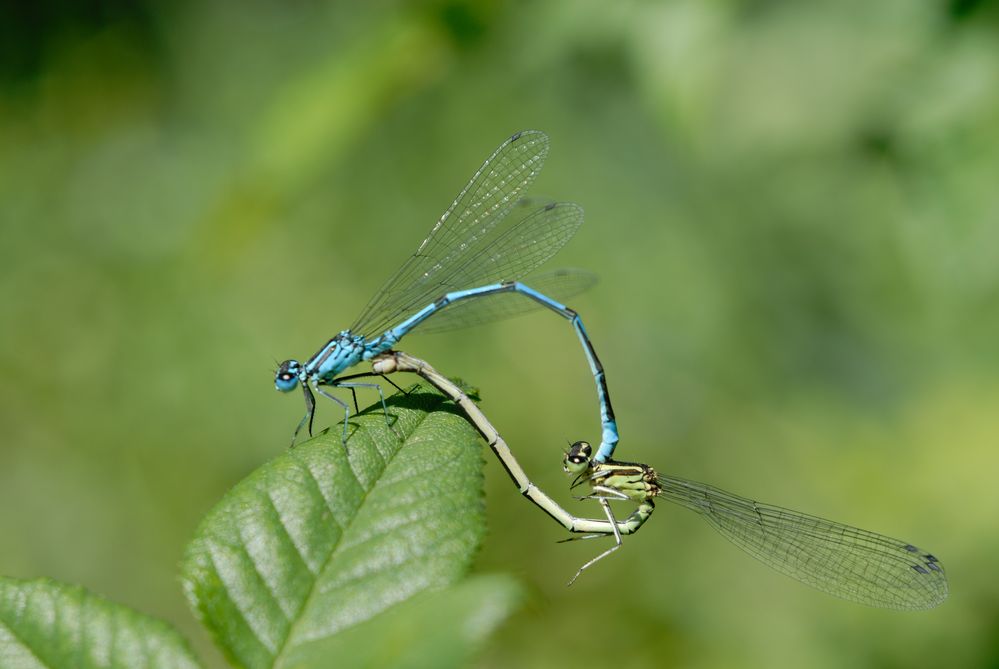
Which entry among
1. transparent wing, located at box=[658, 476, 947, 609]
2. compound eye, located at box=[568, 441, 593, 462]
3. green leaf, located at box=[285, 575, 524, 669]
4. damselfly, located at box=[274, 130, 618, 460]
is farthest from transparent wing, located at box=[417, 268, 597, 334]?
green leaf, located at box=[285, 575, 524, 669]

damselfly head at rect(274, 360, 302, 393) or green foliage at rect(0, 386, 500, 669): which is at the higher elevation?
damselfly head at rect(274, 360, 302, 393)

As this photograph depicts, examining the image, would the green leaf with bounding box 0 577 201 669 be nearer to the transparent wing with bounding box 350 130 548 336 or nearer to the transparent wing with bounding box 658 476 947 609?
the transparent wing with bounding box 350 130 548 336

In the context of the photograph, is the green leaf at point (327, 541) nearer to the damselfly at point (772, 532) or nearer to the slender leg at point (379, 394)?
the slender leg at point (379, 394)

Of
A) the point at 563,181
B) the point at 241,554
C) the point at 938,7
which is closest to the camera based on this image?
the point at 241,554

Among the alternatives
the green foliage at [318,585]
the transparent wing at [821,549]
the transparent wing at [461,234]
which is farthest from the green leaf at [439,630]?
the transparent wing at [821,549]

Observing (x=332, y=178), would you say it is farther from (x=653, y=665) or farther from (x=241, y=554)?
(x=241, y=554)

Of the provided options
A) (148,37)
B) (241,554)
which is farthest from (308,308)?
(241,554)
